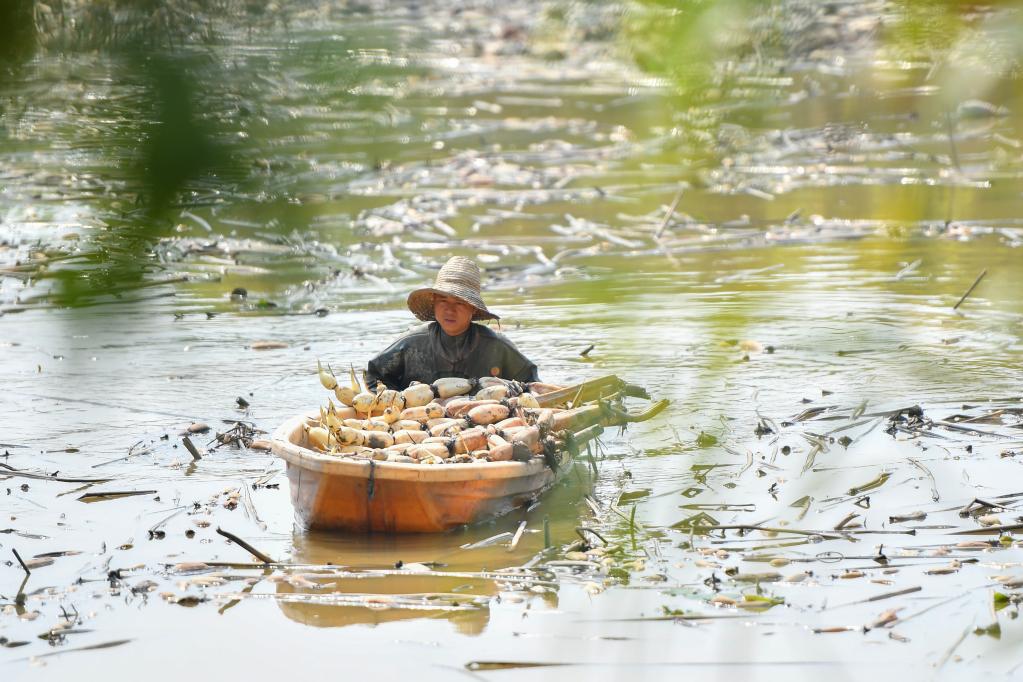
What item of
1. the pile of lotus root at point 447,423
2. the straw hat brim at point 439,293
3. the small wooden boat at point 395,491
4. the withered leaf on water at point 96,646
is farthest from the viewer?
the straw hat brim at point 439,293

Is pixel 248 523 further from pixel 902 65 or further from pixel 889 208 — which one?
pixel 902 65

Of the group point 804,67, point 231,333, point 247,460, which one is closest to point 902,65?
point 804,67

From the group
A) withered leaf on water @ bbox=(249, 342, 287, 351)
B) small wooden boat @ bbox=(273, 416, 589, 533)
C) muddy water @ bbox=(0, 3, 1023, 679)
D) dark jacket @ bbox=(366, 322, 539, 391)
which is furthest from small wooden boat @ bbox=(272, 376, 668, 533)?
withered leaf on water @ bbox=(249, 342, 287, 351)

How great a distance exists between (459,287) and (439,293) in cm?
10

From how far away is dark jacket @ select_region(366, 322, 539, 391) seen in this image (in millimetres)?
6570

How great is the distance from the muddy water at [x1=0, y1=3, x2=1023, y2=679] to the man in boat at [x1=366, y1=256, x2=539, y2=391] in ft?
2.07

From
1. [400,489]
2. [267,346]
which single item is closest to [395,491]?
[400,489]

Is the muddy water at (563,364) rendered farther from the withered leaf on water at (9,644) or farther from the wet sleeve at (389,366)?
the wet sleeve at (389,366)

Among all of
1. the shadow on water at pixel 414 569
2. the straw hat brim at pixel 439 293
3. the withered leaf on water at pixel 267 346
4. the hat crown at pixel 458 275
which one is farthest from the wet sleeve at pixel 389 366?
the withered leaf on water at pixel 267 346

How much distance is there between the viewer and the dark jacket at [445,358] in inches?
259

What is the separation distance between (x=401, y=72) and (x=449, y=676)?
3.71 metres

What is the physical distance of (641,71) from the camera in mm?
1128

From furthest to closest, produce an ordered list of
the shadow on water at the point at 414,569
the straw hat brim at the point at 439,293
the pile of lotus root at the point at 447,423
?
the straw hat brim at the point at 439,293 → the pile of lotus root at the point at 447,423 → the shadow on water at the point at 414,569

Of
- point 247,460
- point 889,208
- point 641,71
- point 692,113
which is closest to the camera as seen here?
point 641,71
